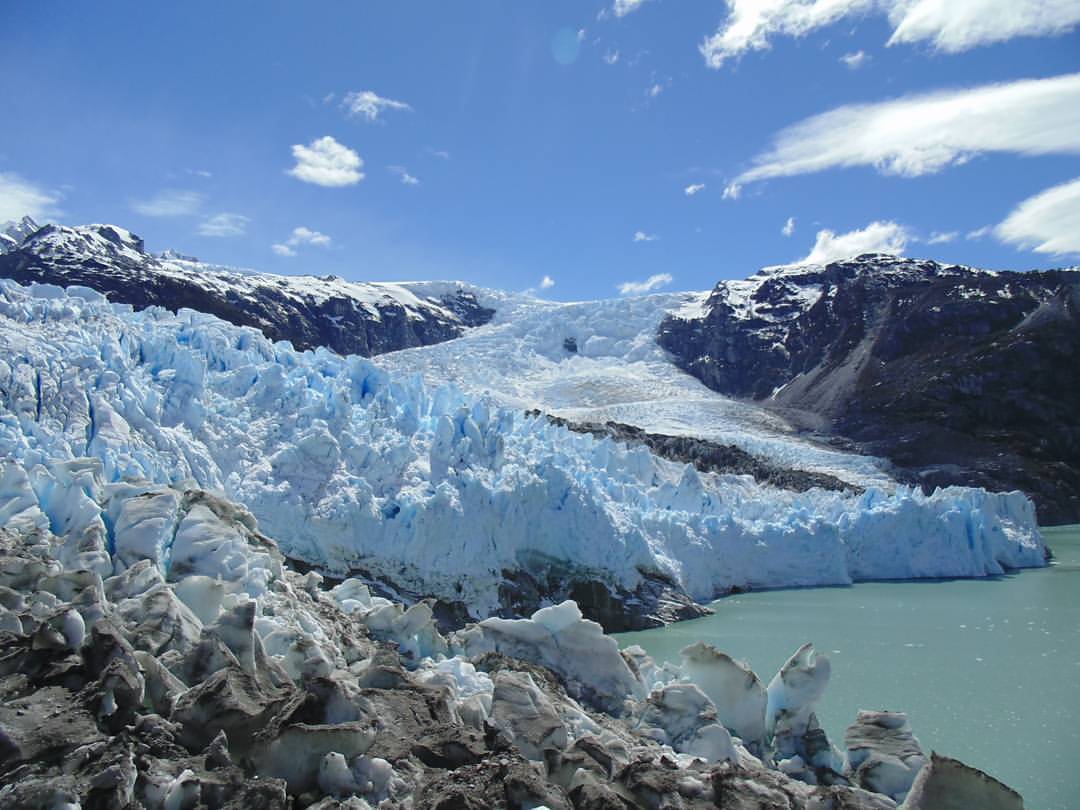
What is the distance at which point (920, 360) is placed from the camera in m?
55.4

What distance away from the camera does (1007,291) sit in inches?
2237

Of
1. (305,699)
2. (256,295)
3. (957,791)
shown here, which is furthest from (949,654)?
(256,295)


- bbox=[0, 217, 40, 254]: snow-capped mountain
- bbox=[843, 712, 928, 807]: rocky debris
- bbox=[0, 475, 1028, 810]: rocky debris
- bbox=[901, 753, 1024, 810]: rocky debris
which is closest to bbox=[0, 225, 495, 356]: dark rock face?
bbox=[0, 217, 40, 254]: snow-capped mountain

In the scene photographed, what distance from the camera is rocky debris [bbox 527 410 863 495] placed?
30.7 m

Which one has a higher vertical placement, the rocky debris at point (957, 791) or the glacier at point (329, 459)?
the glacier at point (329, 459)

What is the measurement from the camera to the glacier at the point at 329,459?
9.89 meters

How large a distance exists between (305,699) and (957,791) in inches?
135

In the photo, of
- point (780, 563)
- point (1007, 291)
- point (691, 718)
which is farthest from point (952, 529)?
point (1007, 291)

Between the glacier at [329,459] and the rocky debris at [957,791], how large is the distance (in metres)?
5.68

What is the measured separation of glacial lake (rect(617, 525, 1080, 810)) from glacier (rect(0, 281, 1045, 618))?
1.73 meters

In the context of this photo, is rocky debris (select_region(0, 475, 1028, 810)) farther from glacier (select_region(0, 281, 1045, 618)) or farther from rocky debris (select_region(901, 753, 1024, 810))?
glacier (select_region(0, 281, 1045, 618))

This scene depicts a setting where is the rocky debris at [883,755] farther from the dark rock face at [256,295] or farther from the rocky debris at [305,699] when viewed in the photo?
the dark rock face at [256,295]

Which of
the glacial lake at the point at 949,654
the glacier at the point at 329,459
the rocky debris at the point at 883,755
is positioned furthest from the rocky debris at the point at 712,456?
the rocky debris at the point at 883,755

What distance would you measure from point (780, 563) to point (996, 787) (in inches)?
547
